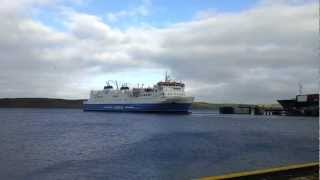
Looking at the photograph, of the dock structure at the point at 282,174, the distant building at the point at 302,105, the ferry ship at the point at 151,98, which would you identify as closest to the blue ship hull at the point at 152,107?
the ferry ship at the point at 151,98

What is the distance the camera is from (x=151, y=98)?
132125 mm

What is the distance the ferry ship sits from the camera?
130m

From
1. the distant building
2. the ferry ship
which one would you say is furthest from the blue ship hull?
the distant building

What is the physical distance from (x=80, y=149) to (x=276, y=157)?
15798mm

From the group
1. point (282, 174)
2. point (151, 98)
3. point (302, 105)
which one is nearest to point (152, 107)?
point (151, 98)

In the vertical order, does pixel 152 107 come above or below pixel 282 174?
above

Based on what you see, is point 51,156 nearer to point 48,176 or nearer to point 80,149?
point 80,149

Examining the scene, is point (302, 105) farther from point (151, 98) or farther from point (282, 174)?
point (282, 174)

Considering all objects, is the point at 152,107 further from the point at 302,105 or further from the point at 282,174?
the point at 282,174

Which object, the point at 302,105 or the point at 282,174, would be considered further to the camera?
the point at 302,105

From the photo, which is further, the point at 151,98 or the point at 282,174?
the point at 151,98

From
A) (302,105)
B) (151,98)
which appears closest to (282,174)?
(151,98)

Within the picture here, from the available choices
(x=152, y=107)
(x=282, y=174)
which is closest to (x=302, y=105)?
(x=152, y=107)

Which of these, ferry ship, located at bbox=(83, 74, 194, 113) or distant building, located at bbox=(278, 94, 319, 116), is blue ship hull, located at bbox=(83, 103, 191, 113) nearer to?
ferry ship, located at bbox=(83, 74, 194, 113)
